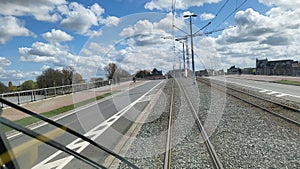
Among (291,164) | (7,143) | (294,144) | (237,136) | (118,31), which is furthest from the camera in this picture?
(118,31)

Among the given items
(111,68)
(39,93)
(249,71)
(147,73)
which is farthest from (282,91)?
(249,71)

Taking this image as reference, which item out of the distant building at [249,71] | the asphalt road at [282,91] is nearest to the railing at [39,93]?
the asphalt road at [282,91]

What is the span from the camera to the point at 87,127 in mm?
8742

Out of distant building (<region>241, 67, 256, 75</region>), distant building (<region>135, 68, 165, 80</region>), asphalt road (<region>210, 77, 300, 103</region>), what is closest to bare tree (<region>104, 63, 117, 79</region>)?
distant building (<region>135, 68, 165, 80</region>)

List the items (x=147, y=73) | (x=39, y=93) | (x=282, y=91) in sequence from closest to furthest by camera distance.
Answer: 1. (x=39, y=93)
2. (x=282, y=91)
3. (x=147, y=73)

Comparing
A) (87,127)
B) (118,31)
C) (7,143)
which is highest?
(118,31)

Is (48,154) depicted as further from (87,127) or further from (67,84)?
(67,84)

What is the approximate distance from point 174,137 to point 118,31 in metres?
3.75

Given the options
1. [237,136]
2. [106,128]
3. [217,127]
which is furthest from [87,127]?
[237,136]

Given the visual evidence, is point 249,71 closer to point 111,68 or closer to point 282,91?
point 282,91

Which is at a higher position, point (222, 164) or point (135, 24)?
point (135, 24)

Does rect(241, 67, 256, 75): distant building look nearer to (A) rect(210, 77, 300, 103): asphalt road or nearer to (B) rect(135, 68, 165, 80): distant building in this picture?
(B) rect(135, 68, 165, 80): distant building

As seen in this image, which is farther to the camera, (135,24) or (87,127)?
(87,127)

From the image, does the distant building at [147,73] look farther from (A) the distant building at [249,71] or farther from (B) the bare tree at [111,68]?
(A) the distant building at [249,71]
